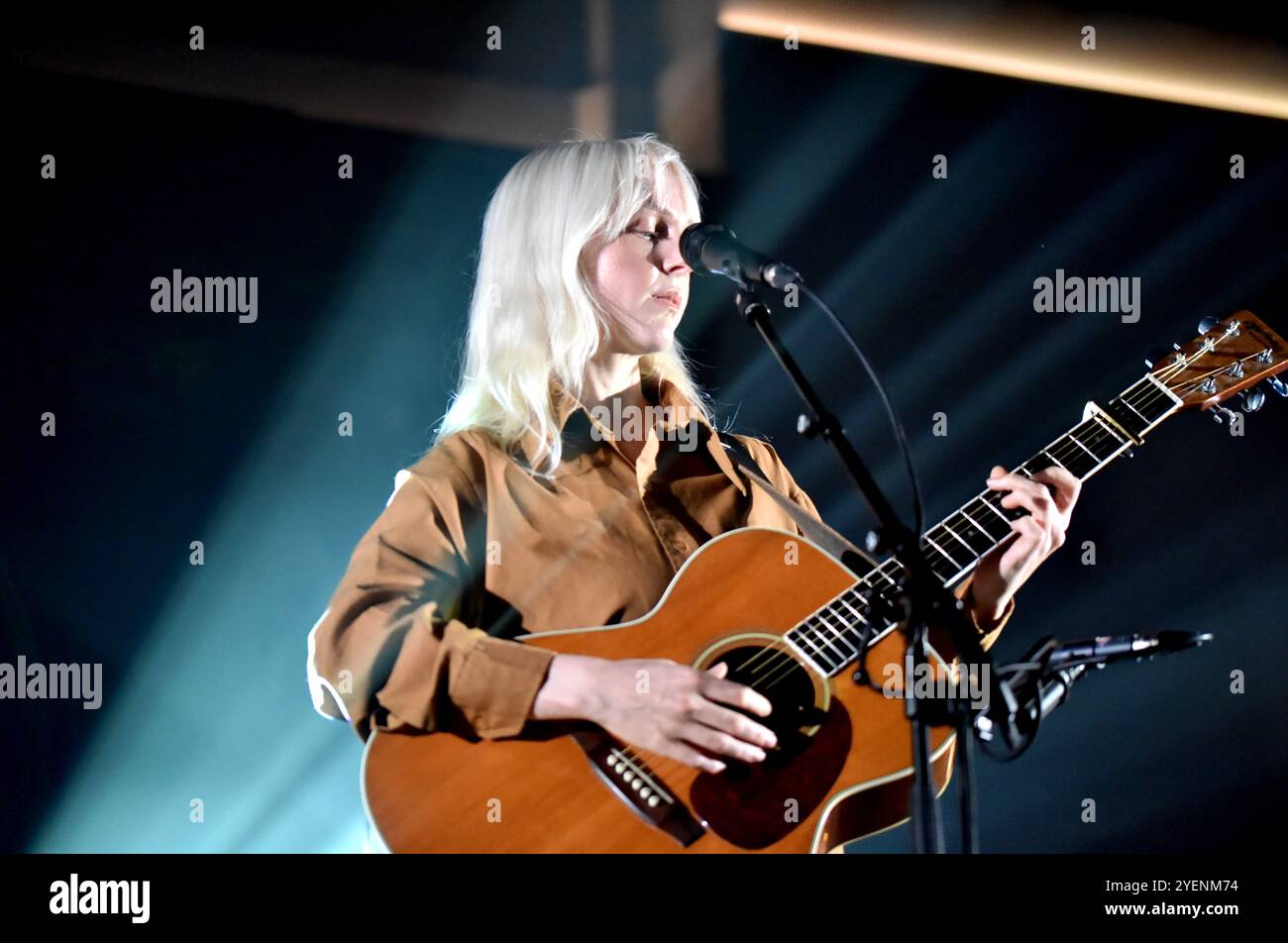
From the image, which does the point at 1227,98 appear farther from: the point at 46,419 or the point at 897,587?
the point at 46,419

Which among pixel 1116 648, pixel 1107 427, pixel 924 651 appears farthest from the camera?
pixel 1107 427

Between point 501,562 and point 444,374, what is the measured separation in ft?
2.00

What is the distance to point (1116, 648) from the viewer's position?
2.02m

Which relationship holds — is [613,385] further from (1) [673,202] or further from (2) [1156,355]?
(2) [1156,355]

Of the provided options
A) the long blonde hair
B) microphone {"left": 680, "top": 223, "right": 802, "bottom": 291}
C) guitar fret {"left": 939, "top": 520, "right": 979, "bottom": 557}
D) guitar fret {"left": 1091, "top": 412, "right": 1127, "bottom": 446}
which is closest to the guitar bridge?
the long blonde hair

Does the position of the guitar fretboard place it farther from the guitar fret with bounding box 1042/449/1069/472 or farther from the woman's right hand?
the woman's right hand

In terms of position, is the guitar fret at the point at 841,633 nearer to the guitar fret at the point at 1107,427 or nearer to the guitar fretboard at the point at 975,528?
the guitar fretboard at the point at 975,528

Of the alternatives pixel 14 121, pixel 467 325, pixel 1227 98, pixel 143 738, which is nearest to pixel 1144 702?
pixel 1227 98

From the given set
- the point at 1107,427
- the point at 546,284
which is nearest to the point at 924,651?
the point at 1107,427

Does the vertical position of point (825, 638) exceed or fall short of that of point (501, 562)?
it falls short

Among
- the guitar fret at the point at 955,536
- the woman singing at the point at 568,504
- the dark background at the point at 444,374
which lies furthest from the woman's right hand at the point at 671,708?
the dark background at the point at 444,374

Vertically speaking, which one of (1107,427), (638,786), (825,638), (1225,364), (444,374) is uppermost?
(444,374)

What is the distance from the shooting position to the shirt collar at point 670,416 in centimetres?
246
